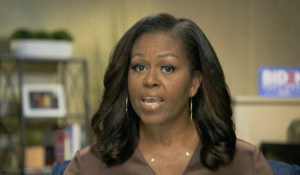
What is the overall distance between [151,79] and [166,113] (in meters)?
0.10

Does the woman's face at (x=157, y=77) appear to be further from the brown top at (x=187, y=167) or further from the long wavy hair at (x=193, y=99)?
the brown top at (x=187, y=167)

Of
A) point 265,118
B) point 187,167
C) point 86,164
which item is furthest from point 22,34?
point 187,167

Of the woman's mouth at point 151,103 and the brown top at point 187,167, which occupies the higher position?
the woman's mouth at point 151,103

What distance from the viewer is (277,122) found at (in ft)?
15.0

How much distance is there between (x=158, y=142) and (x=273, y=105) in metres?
3.21

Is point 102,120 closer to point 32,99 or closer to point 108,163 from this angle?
point 108,163

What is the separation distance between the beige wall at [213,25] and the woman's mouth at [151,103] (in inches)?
118

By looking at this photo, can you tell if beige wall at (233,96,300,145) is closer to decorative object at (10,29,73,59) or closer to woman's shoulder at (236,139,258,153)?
decorative object at (10,29,73,59)

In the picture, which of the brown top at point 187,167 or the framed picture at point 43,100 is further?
the framed picture at point 43,100

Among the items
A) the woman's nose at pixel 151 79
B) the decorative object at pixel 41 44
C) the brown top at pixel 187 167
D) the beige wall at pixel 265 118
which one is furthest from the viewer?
the beige wall at pixel 265 118

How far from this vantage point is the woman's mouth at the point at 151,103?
4.56 feet

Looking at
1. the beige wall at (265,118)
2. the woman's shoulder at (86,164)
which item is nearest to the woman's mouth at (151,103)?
the woman's shoulder at (86,164)

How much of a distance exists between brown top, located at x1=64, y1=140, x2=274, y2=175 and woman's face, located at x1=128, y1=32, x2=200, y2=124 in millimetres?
136

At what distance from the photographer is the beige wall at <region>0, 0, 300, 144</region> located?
14.3 ft
